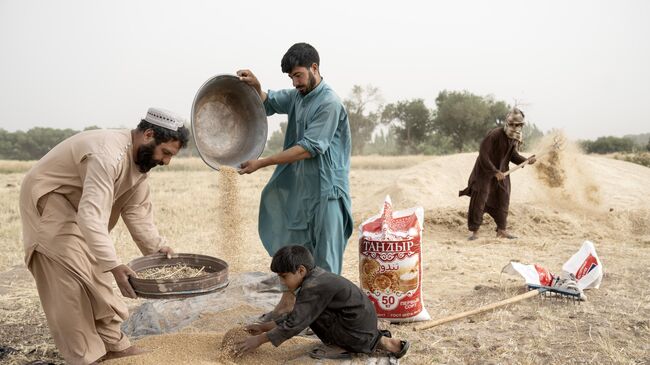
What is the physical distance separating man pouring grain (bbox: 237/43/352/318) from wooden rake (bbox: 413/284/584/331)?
0.80 metres

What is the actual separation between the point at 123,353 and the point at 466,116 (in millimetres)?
37063

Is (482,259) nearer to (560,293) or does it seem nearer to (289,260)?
(560,293)

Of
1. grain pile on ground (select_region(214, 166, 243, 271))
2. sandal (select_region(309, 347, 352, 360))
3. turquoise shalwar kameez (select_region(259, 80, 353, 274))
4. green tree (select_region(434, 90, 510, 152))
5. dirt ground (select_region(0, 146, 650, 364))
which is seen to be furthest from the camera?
green tree (select_region(434, 90, 510, 152))

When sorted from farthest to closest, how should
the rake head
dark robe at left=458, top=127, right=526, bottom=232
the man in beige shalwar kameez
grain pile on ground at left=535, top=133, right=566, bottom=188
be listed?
grain pile on ground at left=535, top=133, right=566, bottom=188, dark robe at left=458, top=127, right=526, bottom=232, the rake head, the man in beige shalwar kameez

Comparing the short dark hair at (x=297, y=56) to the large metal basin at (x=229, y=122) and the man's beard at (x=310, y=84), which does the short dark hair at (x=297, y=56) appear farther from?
the large metal basin at (x=229, y=122)

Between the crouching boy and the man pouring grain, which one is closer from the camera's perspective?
the crouching boy

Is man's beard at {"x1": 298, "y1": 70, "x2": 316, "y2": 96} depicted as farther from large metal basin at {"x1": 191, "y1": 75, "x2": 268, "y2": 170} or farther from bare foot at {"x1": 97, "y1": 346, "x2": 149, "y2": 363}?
bare foot at {"x1": 97, "y1": 346, "x2": 149, "y2": 363}

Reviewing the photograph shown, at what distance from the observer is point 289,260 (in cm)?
343

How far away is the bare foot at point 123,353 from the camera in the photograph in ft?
11.7

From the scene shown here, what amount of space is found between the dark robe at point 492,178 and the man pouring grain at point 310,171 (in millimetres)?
4397

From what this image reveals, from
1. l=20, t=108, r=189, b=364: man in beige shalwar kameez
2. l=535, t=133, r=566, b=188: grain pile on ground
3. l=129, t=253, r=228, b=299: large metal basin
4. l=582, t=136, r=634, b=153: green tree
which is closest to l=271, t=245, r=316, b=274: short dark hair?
l=129, t=253, r=228, b=299: large metal basin

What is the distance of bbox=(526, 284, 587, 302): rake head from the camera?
498 centimetres

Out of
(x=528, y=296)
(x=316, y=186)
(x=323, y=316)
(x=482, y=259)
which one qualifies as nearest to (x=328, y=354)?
(x=323, y=316)

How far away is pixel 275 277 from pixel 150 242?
1687 mm
